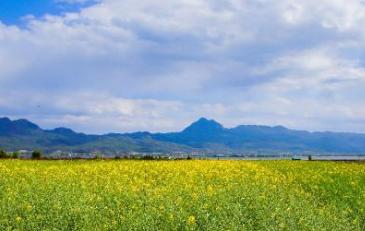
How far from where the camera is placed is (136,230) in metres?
15.4

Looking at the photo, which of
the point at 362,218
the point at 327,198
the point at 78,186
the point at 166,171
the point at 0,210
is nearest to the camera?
the point at 0,210

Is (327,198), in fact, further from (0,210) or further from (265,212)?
(0,210)

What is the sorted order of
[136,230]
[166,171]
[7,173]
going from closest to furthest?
[136,230] < [7,173] < [166,171]

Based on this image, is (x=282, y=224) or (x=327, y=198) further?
(x=327, y=198)

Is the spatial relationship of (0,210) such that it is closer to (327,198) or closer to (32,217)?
(32,217)

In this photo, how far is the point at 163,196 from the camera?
72.8 feet

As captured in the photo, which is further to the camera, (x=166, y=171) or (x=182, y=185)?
(x=166, y=171)

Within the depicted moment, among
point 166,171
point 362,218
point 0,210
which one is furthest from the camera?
point 166,171

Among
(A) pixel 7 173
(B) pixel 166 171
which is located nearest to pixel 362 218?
(B) pixel 166 171

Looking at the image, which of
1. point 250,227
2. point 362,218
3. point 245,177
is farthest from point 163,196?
point 245,177

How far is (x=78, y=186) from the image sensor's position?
82.7 feet

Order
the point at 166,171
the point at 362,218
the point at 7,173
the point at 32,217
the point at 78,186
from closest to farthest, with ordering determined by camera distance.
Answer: the point at 32,217
the point at 362,218
the point at 78,186
the point at 7,173
the point at 166,171

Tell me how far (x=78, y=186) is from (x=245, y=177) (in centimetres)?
1125

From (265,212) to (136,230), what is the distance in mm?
5186
